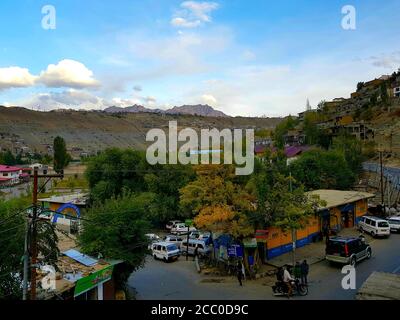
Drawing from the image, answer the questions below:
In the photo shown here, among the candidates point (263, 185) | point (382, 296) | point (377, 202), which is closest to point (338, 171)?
point (377, 202)

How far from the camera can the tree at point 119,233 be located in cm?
1728

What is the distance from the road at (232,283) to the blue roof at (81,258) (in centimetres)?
387

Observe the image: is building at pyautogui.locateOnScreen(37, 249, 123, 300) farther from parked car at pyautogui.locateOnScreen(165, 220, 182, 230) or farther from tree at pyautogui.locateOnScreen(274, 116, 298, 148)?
tree at pyautogui.locateOnScreen(274, 116, 298, 148)

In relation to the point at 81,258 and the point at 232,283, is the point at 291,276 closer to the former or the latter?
the point at 232,283

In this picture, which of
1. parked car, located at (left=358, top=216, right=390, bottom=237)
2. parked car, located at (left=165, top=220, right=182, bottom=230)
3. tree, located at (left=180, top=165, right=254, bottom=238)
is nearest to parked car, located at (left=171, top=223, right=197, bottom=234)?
parked car, located at (left=165, top=220, right=182, bottom=230)

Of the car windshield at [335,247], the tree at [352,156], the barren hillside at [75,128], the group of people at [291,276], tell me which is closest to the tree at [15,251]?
the group of people at [291,276]

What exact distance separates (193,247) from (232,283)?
7.59m

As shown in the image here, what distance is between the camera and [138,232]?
18500 mm

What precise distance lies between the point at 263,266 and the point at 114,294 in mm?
8970

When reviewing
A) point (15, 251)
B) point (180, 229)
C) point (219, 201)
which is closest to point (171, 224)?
point (180, 229)

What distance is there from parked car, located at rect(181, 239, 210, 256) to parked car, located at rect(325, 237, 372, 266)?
316 inches

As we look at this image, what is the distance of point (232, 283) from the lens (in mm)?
19984

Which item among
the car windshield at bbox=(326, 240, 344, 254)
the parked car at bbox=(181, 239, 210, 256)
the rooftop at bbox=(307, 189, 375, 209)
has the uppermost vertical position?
the rooftop at bbox=(307, 189, 375, 209)

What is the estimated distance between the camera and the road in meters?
17.7
